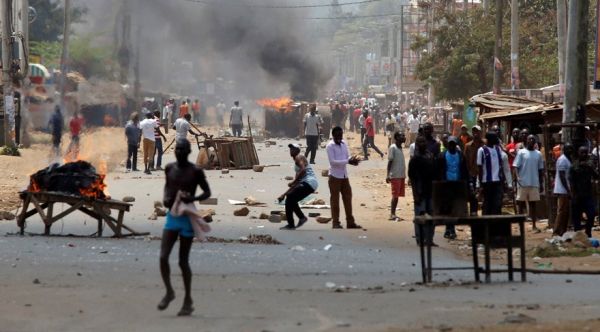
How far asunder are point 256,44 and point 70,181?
50.0 m

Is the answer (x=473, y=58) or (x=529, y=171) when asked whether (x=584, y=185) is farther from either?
(x=473, y=58)

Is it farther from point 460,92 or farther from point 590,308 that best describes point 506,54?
point 590,308

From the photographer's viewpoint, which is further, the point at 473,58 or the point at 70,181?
the point at 473,58

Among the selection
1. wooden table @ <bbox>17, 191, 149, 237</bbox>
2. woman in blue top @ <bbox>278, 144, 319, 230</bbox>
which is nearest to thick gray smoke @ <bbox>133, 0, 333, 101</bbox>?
woman in blue top @ <bbox>278, 144, 319, 230</bbox>

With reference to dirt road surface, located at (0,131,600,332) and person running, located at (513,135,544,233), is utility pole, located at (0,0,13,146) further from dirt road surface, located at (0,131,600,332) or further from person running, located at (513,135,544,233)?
person running, located at (513,135,544,233)

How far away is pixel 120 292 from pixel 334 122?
4232cm

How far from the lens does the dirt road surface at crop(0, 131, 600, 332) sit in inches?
392

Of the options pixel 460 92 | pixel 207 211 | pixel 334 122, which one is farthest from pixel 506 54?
pixel 207 211

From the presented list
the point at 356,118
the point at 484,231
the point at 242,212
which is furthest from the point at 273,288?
the point at 356,118

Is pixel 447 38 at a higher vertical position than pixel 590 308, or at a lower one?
higher

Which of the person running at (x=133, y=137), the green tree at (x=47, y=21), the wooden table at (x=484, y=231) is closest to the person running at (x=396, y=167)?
the wooden table at (x=484, y=231)

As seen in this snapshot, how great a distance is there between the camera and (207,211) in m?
19.9

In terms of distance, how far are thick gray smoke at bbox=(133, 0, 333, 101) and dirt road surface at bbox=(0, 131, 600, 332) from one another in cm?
4557

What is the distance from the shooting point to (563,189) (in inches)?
677
